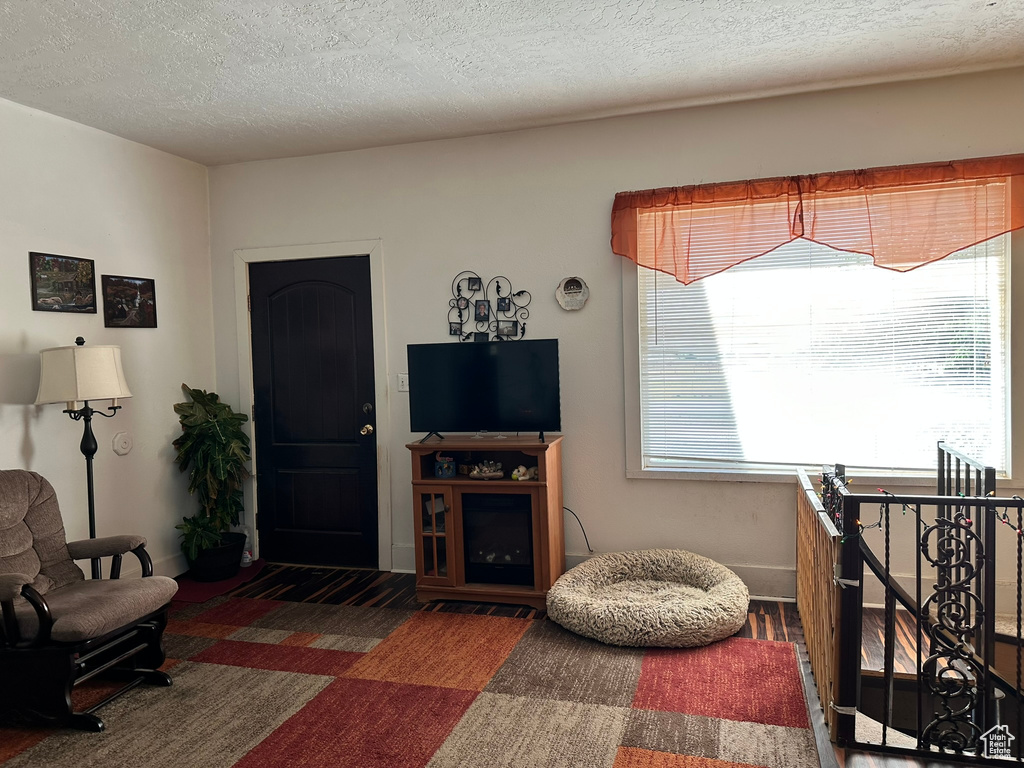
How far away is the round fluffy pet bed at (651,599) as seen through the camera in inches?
127

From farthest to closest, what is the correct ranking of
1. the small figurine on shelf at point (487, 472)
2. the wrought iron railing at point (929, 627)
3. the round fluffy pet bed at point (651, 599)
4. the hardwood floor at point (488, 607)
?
the small figurine on shelf at point (487, 472) → the round fluffy pet bed at point (651, 599) → the hardwood floor at point (488, 607) → the wrought iron railing at point (929, 627)

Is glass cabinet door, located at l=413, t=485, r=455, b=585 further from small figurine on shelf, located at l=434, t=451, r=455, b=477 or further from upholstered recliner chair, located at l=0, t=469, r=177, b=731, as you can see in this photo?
upholstered recliner chair, located at l=0, t=469, r=177, b=731

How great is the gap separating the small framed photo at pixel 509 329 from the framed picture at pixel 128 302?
81.8 inches

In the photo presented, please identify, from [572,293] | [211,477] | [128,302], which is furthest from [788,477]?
[128,302]

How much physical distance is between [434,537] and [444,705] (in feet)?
4.04

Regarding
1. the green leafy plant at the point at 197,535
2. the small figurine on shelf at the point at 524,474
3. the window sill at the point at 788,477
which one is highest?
the small figurine on shelf at the point at 524,474

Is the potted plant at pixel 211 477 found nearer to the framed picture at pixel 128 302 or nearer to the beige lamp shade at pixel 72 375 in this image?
the framed picture at pixel 128 302

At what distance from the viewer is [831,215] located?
3.63 metres

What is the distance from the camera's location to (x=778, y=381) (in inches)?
150

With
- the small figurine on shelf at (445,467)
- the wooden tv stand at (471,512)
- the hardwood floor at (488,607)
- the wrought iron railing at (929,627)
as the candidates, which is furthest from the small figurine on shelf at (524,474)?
the wrought iron railing at (929,627)

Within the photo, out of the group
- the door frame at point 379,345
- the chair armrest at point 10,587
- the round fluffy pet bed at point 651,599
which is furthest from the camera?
the door frame at point 379,345

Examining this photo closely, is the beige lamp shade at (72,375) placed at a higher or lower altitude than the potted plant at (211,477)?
higher

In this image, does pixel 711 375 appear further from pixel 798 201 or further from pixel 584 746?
pixel 584 746

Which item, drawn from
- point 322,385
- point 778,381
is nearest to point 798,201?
point 778,381
